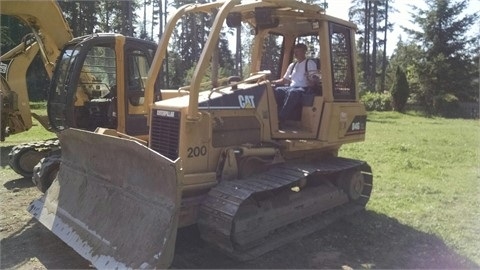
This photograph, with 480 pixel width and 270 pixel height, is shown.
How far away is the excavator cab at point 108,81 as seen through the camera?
7980mm

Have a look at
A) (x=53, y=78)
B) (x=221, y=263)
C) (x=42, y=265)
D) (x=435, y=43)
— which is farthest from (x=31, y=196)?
(x=435, y=43)

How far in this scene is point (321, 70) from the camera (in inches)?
243

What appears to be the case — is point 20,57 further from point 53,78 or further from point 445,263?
point 445,263

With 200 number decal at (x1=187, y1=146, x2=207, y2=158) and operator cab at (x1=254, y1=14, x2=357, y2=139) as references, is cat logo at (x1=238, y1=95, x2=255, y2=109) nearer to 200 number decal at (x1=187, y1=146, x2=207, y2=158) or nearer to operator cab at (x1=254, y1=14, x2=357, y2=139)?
operator cab at (x1=254, y1=14, x2=357, y2=139)

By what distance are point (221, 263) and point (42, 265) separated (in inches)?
74.0

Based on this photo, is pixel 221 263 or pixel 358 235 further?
pixel 358 235

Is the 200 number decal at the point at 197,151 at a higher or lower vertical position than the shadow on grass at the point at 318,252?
higher

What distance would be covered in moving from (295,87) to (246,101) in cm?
99

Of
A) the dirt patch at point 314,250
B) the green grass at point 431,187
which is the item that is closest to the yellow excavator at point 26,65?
the dirt patch at point 314,250

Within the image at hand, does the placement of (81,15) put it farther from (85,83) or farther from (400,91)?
(85,83)

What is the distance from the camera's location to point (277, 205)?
5383 mm

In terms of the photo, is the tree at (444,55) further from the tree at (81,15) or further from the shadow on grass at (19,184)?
the shadow on grass at (19,184)

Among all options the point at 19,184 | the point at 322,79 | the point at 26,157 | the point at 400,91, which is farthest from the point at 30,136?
the point at 400,91

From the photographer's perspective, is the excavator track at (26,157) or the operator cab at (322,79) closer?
the operator cab at (322,79)
